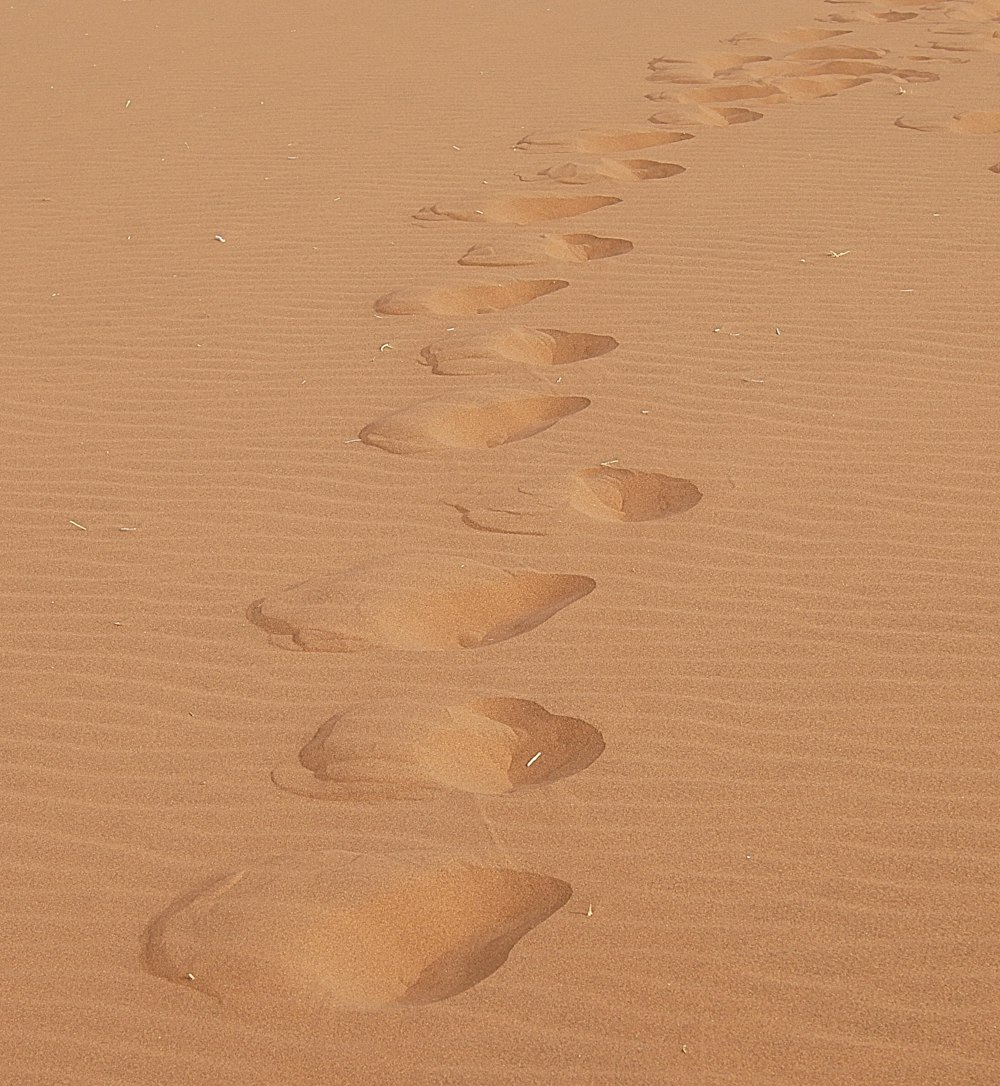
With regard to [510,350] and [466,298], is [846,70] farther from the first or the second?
[510,350]

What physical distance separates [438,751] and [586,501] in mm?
1326

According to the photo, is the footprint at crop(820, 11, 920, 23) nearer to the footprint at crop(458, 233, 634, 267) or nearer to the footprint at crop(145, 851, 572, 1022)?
the footprint at crop(458, 233, 634, 267)

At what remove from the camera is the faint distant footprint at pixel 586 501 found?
412cm

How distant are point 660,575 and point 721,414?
1103 mm

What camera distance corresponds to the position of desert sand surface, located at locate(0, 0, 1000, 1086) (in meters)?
2.47

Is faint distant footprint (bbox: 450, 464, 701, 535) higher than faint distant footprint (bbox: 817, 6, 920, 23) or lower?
lower

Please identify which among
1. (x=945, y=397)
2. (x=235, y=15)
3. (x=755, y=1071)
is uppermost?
(x=235, y=15)

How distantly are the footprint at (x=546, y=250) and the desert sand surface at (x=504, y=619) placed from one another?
0.03 metres

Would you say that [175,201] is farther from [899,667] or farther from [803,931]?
[803,931]

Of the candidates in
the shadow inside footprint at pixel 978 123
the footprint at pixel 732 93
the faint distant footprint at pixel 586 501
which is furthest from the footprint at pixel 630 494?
the footprint at pixel 732 93

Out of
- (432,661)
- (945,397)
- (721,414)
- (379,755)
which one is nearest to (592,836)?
(379,755)

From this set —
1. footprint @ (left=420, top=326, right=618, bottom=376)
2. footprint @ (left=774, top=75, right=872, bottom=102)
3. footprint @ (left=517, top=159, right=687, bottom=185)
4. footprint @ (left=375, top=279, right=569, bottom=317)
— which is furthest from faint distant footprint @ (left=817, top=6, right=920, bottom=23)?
footprint @ (left=420, top=326, right=618, bottom=376)

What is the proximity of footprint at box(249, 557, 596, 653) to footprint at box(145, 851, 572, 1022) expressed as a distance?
2.84ft

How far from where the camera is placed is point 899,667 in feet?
11.1
